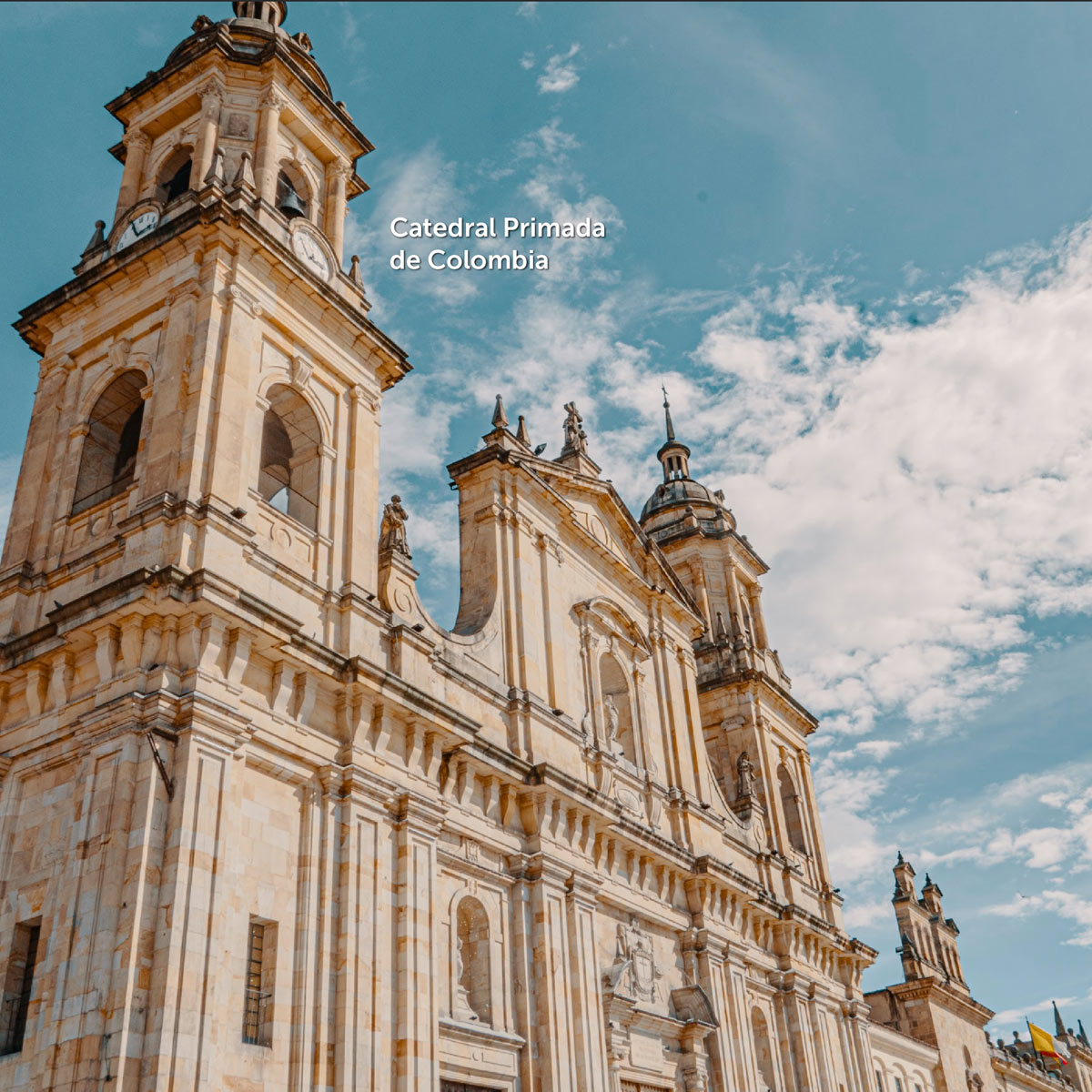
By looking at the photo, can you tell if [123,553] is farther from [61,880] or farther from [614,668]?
[614,668]

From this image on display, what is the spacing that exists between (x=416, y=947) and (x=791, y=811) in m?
20.7

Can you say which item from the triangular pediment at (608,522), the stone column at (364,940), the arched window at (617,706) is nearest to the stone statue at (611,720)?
the arched window at (617,706)

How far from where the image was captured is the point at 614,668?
88.1ft

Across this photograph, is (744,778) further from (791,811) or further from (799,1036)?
(799,1036)

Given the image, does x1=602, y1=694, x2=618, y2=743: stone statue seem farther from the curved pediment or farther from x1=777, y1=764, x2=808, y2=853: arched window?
x1=777, y1=764, x2=808, y2=853: arched window

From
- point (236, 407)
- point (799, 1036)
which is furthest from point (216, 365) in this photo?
point (799, 1036)

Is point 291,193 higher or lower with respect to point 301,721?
higher

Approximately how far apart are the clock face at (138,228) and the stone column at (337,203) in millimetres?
3155

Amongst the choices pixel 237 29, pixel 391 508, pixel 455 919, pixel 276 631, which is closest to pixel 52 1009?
pixel 276 631

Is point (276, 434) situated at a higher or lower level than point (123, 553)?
higher

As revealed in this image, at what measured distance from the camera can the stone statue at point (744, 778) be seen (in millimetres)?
31156

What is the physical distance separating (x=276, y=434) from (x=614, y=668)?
9.74m

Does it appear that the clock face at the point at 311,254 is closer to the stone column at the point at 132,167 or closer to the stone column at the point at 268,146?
the stone column at the point at 268,146

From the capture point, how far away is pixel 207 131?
2014 cm
